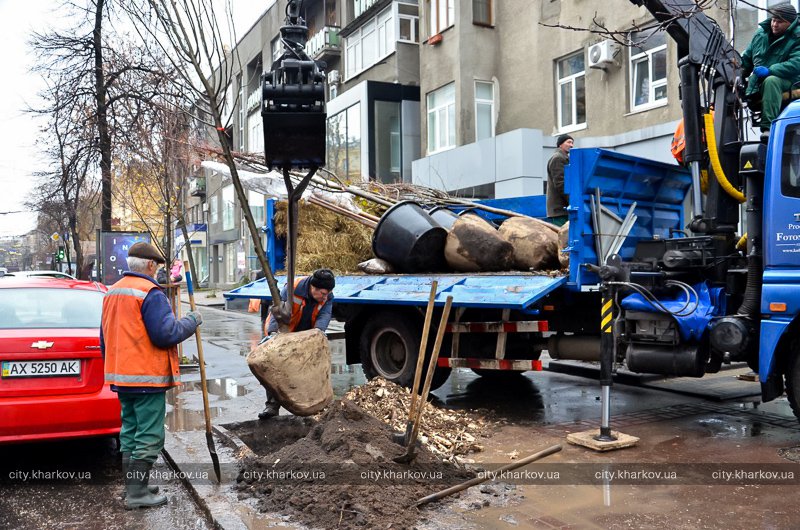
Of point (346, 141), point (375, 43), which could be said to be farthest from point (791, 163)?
point (375, 43)

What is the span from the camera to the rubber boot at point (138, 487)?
14.6 feet

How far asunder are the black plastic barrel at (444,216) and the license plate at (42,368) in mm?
4179

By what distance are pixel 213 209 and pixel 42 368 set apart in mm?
47650

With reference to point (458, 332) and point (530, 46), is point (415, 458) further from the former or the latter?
point (530, 46)

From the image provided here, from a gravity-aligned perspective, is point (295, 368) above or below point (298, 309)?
below

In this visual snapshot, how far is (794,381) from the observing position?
213 inches

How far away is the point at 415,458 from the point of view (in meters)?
4.80

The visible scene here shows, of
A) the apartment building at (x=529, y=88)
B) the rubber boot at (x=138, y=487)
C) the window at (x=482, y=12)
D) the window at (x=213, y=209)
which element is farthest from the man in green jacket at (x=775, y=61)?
the window at (x=213, y=209)

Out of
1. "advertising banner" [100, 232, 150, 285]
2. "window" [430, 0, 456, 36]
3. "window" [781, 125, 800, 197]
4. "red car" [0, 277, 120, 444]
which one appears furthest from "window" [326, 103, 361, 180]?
"window" [781, 125, 800, 197]

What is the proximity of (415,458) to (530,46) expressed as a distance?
1621 centimetres

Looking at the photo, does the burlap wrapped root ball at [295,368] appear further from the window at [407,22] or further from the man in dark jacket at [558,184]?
the window at [407,22]

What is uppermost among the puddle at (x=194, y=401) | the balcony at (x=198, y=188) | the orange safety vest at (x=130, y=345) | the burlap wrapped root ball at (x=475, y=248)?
the balcony at (x=198, y=188)

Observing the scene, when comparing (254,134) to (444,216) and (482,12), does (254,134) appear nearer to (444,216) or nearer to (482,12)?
(482,12)

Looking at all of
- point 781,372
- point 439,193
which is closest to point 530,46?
point 439,193
